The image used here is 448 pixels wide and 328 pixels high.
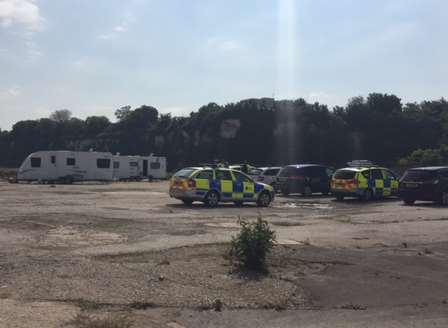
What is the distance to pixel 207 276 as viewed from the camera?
820cm

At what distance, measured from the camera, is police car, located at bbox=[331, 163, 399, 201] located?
84.0 ft

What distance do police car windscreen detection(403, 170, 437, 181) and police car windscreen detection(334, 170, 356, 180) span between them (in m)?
2.60

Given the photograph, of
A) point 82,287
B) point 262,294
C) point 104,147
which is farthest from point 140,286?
point 104,147

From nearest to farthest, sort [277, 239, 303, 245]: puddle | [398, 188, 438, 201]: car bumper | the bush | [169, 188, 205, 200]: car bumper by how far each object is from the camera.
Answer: the bush, [277, 239, 303, 245]: puddle, [169, 188, 205, 200]: car bumper, [398, 188, 438, 201]: car bumper

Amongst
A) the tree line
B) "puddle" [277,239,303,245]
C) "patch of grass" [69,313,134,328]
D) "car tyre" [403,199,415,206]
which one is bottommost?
"patch of grass" [69,313,134,328]

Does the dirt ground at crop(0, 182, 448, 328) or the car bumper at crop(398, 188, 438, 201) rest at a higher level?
the car bumper at crop(398, 188, 438, 201)

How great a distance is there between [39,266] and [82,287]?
1355 millimetres

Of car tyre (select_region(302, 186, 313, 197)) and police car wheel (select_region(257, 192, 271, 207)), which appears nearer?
police car wheel (select_region(257, 192, 271, 207))

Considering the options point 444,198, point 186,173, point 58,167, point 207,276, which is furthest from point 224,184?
point 58,167

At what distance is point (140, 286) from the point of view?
7.34 meters

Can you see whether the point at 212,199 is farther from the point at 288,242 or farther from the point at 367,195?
the point at 288,242

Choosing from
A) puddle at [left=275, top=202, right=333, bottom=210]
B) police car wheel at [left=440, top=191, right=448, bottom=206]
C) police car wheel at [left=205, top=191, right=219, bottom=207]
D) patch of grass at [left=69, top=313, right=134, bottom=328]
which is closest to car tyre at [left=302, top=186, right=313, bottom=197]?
puddle at [left=275, top=202, right=333, bottom=210]

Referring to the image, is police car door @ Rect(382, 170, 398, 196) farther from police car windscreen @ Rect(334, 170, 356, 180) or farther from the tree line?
the tree line

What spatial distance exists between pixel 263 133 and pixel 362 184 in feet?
217
